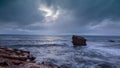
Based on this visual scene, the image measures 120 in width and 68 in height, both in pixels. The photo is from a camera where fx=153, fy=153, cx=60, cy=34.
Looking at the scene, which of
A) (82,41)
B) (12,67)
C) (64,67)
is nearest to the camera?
(12,67)

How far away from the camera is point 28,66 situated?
56.5 feet

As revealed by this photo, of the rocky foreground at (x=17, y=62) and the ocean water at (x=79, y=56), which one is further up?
the rocky foreground at (x=17, y=62)

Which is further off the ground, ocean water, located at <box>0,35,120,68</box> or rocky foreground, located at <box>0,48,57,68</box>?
rocky foreground, located at <box>0,48,57,68</box>

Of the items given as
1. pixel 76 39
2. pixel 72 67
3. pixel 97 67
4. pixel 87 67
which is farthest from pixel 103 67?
pixel 76 39

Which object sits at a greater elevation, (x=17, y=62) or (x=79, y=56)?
(x=17, y=62)

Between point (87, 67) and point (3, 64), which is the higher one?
point (3, 64)

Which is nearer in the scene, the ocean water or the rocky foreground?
the rocky foreground

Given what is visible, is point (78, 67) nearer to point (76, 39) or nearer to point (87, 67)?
point (87, 67)

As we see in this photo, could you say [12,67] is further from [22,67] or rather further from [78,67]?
[78,67]

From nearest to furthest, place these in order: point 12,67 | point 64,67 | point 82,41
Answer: point 12,67
point 64,67
point 82,41

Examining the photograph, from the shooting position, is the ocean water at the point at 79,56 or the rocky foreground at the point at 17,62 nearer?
the rocky foreground at the point at 17,62

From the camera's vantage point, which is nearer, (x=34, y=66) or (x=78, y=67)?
(x=34, y=66)

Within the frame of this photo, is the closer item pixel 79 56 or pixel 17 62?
pixel 17 62

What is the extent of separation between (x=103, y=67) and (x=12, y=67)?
42.5 ft
